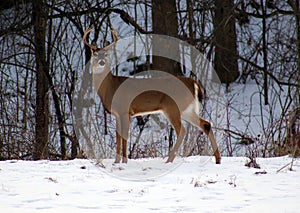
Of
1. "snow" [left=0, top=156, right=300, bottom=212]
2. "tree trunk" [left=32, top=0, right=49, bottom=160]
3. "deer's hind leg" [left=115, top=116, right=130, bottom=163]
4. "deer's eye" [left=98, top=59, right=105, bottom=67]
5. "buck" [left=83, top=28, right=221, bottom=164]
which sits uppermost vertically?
"tree trunk" [left=32, top=0, right=49, bottom=160]

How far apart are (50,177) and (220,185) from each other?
4.89 feet

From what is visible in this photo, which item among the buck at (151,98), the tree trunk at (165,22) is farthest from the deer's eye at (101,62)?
the tree trunk at (165,22)

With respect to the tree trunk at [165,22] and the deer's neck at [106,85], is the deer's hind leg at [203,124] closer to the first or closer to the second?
the deer's neck at [106,85]

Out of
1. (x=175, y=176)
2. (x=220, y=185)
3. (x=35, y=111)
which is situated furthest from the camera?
(x=35, y=111)

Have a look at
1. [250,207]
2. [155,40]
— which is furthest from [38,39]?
[250,207]

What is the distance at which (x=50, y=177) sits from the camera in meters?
5.21

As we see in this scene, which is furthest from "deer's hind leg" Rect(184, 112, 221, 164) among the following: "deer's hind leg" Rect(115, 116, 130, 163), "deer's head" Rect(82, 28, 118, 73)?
"deer's head" Rect(82, 28, 118, 73)

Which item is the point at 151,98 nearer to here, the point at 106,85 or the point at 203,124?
the point at 106,85

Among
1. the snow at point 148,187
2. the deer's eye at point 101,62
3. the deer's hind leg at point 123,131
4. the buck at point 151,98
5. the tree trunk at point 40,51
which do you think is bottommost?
the snow at point 148,187

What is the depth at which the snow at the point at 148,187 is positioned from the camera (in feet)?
13.8

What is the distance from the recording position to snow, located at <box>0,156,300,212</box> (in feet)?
13.8

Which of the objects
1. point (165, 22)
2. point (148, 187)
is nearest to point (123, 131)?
point (148, 187)

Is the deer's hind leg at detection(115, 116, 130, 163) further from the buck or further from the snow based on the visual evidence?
the snow

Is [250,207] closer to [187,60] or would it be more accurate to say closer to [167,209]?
[167,209]
